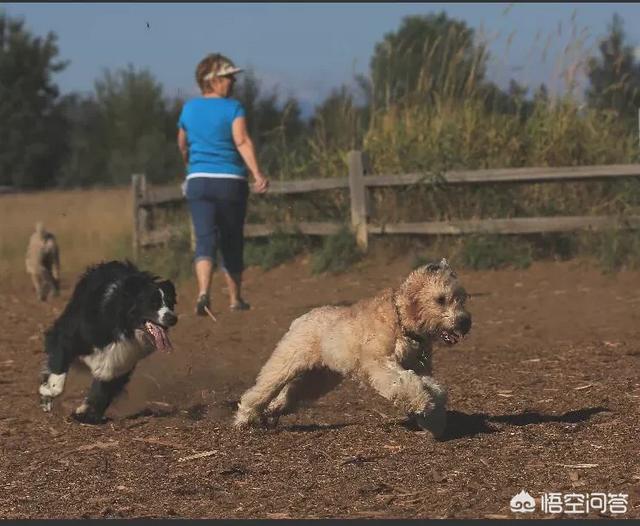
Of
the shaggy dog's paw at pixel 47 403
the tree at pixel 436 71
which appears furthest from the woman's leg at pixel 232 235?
the tree at pixel 436 71

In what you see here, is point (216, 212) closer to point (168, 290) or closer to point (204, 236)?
point (204, 236)

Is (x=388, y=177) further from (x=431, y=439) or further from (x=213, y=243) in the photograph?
(x=431, y=439)

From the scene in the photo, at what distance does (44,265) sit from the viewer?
48.1ft

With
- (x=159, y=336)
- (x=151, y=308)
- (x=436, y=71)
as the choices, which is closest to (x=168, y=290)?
(x=151, y=308)

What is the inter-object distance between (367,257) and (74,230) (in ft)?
35.2

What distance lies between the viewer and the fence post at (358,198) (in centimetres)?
1473

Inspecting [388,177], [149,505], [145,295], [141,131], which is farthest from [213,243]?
[141,131]

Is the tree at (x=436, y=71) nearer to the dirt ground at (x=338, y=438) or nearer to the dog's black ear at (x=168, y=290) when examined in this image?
the dirt ground at (x=338, y=438)

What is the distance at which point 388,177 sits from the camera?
575 inches

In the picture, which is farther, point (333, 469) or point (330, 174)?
point (330, 174)

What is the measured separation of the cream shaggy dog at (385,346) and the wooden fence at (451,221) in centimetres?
747

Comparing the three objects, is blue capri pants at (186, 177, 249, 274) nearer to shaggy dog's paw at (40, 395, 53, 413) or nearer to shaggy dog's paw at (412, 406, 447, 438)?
shaggy dog's paw at (40, 395, 53, 413)

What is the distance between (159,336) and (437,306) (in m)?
2.05

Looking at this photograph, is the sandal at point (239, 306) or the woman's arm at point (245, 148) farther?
the sandal at point (239, 306)
